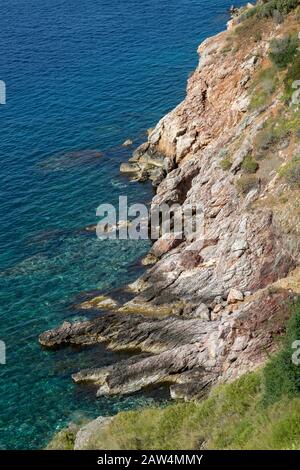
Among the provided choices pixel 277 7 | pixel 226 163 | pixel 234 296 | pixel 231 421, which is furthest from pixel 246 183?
pixel 231 421

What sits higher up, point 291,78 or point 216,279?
point 291,78

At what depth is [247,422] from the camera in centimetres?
2467

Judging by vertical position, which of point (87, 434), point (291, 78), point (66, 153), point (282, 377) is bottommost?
point (66, 153)

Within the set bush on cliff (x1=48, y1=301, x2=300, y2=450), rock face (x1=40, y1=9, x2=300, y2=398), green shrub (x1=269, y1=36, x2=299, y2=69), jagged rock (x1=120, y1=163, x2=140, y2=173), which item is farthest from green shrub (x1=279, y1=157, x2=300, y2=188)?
jagged rock (x1=120, y1=163, x2=140, y2=173)

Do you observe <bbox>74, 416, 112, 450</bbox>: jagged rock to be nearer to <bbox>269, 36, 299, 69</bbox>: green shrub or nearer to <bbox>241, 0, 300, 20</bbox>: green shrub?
<bbox>269, 36, 299, 69</bbox>: green shrub

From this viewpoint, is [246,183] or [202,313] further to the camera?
[246,183]

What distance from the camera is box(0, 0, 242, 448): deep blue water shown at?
45.2m

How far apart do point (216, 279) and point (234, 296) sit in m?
3.20

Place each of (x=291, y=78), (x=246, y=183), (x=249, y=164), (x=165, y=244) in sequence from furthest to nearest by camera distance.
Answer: (x=165, y=244)
(x=291, y=78)
(x=249, y=164)
(x=246, y=183)

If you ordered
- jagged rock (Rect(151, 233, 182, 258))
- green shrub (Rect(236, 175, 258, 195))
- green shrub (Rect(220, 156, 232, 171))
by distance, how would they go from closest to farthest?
1. green shrub (Rect(236, 175, 258, 195))
2. green shrub (Rect(220, 156, 232, 171))
3. jagged rock (Rect(151, 233, 182, 258))

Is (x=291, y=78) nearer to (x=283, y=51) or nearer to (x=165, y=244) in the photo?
(x=283, y=51)

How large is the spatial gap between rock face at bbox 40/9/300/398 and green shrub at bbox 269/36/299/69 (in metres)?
3.89

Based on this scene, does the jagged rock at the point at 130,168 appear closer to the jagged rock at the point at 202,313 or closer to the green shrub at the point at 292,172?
the green shrub at the point at 292,172

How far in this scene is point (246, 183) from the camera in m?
49.0
